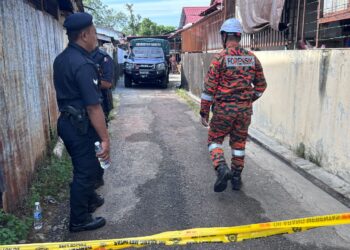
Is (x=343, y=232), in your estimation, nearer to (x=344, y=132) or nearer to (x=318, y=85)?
(x=344, y=132)

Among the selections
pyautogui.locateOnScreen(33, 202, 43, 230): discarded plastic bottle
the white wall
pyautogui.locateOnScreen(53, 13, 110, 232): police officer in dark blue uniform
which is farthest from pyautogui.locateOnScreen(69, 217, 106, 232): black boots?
the white wall

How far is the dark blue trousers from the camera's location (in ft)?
10.9

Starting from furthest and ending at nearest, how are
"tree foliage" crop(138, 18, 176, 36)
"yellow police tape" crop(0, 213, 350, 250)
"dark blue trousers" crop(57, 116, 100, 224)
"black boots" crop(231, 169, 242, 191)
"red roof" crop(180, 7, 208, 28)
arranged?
"tree foliage" crop(138, 18, 176, 36) < "red roof" crop(180, 7, 208, 28) < "black boots" crop(231, 169, 242, 191) < "dark blue trousers" crop(57, 116, 100, 224) < "yellow police tape" crop(0, 213, 350, 250)

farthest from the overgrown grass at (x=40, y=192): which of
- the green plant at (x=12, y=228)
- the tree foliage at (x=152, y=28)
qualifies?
the tree foliage at (x=152, y=28)

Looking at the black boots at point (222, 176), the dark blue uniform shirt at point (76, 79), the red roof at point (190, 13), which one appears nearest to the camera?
the dark blue uniform shirt at point (76, 79)

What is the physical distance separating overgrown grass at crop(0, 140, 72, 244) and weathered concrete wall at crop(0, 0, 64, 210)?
0.13 metres

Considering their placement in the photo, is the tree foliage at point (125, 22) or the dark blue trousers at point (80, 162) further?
the tree foliage at point (125, 22)

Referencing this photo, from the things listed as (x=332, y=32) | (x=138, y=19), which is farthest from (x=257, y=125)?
(x=138, y=19)

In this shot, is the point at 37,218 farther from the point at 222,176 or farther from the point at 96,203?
the point at 222,176

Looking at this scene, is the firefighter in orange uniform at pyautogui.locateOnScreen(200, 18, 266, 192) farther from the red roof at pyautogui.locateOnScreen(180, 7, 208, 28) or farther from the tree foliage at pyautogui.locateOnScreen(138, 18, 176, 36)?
the tree foliage at pyautogui.locateOnScreen(138, 18, 176, 36)

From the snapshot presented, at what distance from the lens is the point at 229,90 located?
13.8ft

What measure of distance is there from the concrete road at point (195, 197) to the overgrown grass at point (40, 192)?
463mm

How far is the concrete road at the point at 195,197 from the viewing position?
3.49 metres

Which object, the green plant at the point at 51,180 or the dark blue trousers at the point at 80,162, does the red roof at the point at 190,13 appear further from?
the dark blue trousers at the point at 80,162
